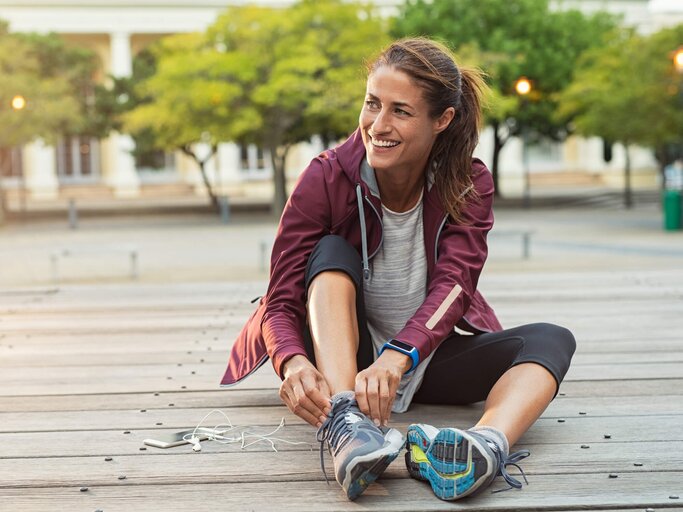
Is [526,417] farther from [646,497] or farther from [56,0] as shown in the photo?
[56,0]

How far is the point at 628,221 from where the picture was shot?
89.6 feet

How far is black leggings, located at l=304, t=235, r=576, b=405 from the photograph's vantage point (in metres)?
3.25

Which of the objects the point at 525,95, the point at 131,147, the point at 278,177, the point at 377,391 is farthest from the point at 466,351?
the point at 131,147

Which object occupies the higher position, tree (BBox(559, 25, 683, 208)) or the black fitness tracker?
tree (BBox(559, 25, 683, 208))

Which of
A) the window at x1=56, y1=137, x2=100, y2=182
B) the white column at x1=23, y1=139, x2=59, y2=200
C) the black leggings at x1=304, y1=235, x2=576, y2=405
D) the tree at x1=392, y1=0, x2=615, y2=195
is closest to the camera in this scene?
the black leggings at x1=304, y1=235, x2=576, y2=405

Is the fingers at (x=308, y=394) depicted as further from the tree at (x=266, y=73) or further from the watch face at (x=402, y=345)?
the tree at (x=266, y=73)

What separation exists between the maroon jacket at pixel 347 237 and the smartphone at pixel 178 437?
235 mm

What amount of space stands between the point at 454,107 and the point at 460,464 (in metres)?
1.23

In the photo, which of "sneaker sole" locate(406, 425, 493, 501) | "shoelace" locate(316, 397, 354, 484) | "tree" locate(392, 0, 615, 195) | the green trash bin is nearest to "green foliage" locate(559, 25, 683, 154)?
the green trash bin

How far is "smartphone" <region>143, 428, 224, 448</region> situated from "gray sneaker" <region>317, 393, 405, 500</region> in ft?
1.84

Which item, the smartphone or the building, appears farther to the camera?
the building

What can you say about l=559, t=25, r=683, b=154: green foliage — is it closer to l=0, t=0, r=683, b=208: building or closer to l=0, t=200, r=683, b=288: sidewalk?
l=0, t=200, r=683, b=288: sidewalk

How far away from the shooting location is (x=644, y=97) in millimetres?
A: 23562

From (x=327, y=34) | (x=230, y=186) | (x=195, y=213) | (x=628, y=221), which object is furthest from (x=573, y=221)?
(x=230, y=186)
